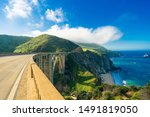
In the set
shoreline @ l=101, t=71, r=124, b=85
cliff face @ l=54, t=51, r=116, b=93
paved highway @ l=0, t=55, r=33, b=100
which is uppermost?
paved highway @ l=0, t=55, r=33, b=100

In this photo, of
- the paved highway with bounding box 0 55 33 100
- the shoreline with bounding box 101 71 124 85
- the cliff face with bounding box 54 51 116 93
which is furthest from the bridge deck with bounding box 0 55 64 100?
the shoreline with bounding box 101 71 124 85

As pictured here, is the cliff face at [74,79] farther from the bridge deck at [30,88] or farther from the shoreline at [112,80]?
the bridge deck at [30,88]

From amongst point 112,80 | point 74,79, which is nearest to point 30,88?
→ point 74,79

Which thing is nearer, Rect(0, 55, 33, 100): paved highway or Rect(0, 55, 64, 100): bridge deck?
Rect(0, 55, 64, 100): bridge deck

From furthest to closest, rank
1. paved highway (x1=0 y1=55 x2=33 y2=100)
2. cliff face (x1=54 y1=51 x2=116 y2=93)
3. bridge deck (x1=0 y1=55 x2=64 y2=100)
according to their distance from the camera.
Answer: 1. cliff face (x1=54 y1=51 x2=116 y2=93)
2. paved highway (x1=0 y1=55 x2=33 y2=100)
3. bridge deck (x1=0 y1=55 x2=64 y2=100)

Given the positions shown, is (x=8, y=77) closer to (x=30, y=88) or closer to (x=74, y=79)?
(x=30, y=88)

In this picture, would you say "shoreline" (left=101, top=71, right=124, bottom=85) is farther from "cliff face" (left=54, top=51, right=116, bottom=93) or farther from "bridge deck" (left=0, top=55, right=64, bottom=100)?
"bridge deck" (left=0, top=55, right=64, bottom=100)

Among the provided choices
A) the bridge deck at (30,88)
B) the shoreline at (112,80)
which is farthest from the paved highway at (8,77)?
the shoreline at (112,80)

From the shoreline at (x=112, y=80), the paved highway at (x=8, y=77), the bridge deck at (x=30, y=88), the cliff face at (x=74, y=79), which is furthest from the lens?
the shoreline at (x=112, y=80)

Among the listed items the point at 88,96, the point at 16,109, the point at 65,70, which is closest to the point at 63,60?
the point at 65,70

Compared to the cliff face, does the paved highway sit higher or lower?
higher

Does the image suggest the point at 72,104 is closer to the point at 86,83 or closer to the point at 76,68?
the point at 86,83
